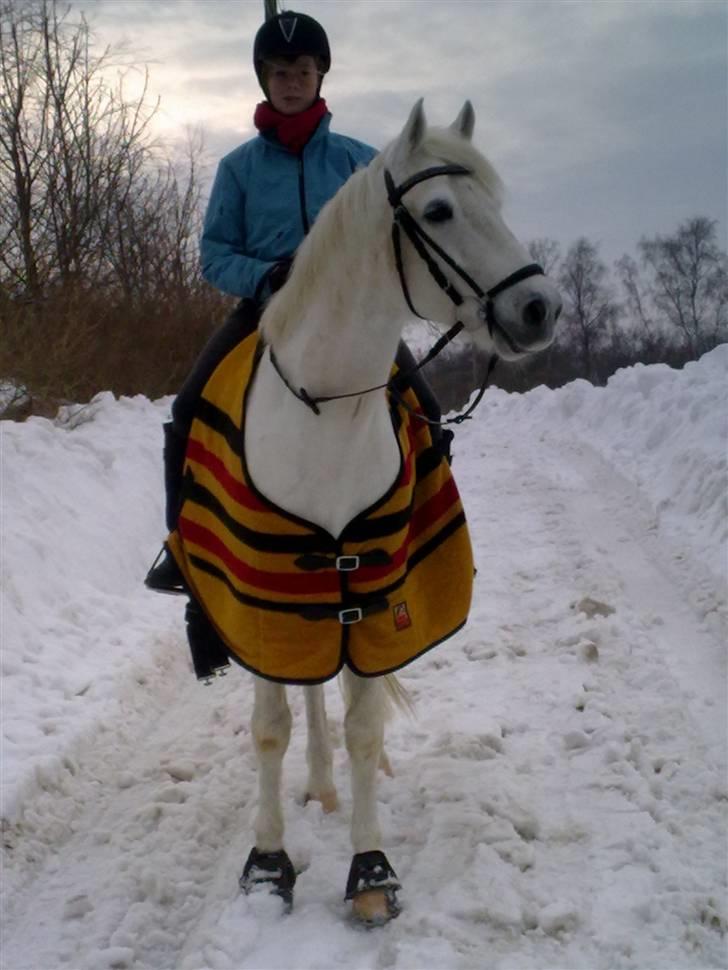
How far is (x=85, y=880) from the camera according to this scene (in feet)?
9.58

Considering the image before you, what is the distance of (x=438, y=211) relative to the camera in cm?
217

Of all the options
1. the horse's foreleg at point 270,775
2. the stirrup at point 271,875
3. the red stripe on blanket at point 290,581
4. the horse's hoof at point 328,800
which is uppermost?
the red stripe on blanket at point 290,581

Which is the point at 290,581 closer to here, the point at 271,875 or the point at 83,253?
the point at 271,875

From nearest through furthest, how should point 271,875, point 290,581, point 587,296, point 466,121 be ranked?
point 466,121, point 290,581, point 271,875, point 587,296

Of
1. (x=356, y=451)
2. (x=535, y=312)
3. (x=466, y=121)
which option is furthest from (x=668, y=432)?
(x=535, y=312)

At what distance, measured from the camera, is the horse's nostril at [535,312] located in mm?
2025

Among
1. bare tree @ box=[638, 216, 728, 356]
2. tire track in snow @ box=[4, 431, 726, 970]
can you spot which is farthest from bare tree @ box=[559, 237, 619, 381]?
tire track in snow @ box=[4, 431, 726, 970]

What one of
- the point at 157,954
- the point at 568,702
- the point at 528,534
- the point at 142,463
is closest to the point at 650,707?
the point at 568,702

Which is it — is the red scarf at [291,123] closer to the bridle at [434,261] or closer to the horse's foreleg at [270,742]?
the bridle at [434,261]

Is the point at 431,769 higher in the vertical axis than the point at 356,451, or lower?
lower

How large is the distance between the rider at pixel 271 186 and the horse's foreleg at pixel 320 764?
0.84 meters

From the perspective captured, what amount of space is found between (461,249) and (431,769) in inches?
86.9

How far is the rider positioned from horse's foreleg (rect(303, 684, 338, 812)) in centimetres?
84

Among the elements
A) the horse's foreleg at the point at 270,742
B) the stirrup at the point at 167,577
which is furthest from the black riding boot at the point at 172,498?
the horse's foreleg at the point at 270,742
